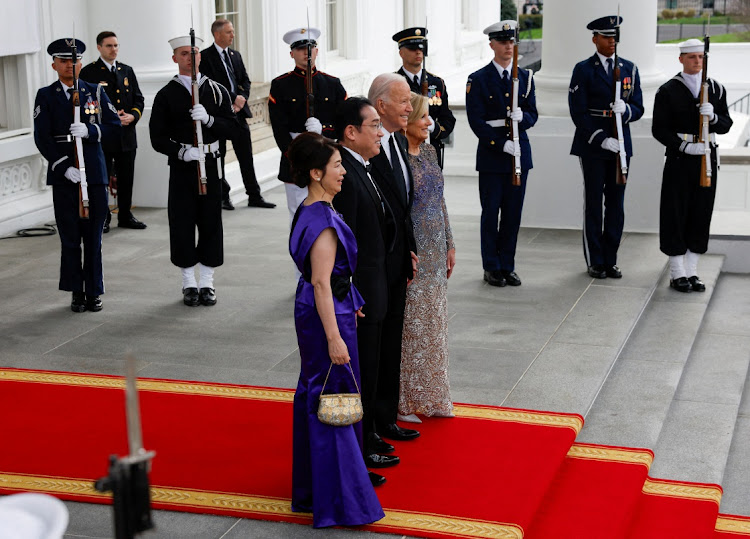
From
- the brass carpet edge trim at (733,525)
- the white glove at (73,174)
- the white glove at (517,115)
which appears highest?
the white glove at (517,115)

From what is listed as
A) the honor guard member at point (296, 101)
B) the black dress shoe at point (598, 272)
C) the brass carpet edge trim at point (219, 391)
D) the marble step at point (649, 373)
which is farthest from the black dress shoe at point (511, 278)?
the brass carpet edge trim at point (219, 391)

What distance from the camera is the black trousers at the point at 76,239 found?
729cm

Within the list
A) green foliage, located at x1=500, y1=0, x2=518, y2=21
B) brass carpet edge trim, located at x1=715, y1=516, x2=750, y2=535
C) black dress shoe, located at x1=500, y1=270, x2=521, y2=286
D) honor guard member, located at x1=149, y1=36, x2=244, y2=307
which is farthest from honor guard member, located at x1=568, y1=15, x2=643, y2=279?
green foliage, located at x1=500, y1=0, x2=518, y2=21

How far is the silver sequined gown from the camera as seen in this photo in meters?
5.18

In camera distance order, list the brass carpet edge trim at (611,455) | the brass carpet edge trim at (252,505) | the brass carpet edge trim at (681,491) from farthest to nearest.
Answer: the brass carpet edge trim at (611,455), the brass carpet edge trim at (681,491), the brass carpet edge trim at (252,505)

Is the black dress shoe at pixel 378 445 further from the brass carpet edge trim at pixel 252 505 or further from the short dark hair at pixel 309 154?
the short dark hair at pixel 309 154

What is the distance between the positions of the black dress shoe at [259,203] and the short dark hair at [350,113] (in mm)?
6562

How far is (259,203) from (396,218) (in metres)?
6.39

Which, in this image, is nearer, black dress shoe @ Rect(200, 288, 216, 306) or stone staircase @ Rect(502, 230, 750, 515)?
stone staircase @ Rect(502, 230, 750, 515)

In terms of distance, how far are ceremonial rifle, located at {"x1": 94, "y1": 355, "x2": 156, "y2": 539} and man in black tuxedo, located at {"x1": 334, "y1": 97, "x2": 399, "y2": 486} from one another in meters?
2.60

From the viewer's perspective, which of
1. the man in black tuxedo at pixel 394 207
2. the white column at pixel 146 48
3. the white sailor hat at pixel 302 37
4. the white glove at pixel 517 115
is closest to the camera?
the man in black tuxedo at pixel 394 207

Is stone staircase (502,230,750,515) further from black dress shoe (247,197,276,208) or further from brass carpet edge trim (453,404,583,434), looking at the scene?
black dress shoe (247,197,276,208)

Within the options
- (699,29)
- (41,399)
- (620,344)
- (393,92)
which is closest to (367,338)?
(393,92)

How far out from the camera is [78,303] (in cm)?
735
